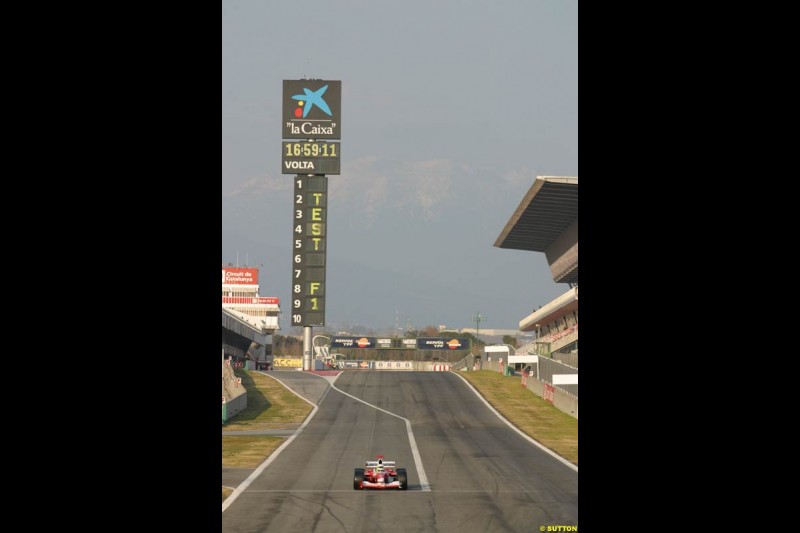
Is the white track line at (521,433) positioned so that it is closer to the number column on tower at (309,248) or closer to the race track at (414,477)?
the race track at (414,477)

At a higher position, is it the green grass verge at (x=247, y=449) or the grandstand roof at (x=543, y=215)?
the grandstand roof at (x=543, y=215)

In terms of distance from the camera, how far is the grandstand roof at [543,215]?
105031mm

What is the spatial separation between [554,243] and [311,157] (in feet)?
118

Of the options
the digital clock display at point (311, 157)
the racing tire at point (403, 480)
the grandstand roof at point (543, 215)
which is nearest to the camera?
the racing tire at point (403, 480)

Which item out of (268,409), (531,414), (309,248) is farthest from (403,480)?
(309,248)

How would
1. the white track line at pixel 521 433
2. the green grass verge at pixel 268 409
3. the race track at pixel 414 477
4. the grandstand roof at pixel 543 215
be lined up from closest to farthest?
the race track at pixel 414 477 → the white track line at pixel 521 433 → the green grass verge at pixel 268 409 → the grandstand roof at pixel 543 215

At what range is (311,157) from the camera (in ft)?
425

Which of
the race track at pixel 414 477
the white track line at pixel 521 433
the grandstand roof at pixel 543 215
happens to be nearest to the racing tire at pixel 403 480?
the race track at pixel 414 477

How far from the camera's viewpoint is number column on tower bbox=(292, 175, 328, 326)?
127 metres

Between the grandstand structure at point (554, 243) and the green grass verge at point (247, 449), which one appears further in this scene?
the grandstand structure at point (554, 243)

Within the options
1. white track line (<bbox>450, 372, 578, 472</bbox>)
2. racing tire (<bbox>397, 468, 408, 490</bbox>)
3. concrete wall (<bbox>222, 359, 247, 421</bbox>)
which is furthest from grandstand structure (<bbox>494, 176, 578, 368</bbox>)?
racing tire (<bbox>397, 468, 408, 490</bbox>)
